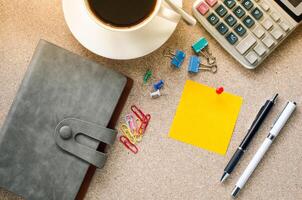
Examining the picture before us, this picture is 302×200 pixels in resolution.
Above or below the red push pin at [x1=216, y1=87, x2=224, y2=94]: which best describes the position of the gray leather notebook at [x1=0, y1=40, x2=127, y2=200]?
below

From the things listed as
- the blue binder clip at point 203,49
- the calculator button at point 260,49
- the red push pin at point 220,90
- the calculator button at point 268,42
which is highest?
the calculator button at point 268,42

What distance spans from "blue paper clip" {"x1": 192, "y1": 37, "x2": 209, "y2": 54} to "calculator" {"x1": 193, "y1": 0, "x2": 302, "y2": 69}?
0.7 inches

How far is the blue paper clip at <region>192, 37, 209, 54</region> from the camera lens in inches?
31.2

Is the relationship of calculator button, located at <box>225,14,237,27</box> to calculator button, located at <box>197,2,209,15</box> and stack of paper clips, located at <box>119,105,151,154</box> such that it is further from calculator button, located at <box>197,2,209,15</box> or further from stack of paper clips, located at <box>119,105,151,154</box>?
stack of paper clips, located at <box>119,105,151,154</box>

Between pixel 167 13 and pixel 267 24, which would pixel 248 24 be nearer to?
pixel 267 24

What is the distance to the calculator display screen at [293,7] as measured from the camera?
76 centimetres

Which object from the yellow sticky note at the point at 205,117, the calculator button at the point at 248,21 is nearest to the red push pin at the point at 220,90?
the yellow sticky note at the point at 205,117

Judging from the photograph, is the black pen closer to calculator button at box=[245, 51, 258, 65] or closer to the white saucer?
calculator button at box=[245, 51, 258, 65]

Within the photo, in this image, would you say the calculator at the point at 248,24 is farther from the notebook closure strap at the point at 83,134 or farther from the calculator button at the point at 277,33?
the notebook closure strap at the point at 83,134

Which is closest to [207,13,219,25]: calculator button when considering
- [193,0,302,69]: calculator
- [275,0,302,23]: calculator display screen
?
[193,0,302,69]: calculator

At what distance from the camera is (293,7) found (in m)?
0.76

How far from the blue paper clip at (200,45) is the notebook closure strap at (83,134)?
20cm

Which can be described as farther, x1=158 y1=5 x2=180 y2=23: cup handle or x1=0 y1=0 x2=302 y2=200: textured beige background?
x1=0 y1=0 x2=302 y2=200: textured beige background

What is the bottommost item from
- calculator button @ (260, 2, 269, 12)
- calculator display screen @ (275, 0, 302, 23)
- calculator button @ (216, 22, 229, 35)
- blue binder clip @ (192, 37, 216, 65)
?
blue binder clip @ (192, 37, 216, 65)
